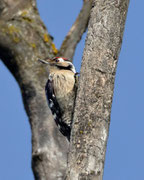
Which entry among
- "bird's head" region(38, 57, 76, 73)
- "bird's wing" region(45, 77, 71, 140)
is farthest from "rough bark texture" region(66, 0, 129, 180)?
"bird's head" region(38, 57, 76, 73)

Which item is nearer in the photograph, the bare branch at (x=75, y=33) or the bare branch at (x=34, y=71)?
the bare branch at (x=34, y=71)

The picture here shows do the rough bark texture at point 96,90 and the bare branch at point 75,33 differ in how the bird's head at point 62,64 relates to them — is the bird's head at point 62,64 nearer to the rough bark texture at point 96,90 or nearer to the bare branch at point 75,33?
the bare branch at point 75,33

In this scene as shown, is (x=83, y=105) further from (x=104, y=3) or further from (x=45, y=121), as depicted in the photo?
(x=45, y=121)

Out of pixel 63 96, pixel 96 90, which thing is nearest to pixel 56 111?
pixel 63 96

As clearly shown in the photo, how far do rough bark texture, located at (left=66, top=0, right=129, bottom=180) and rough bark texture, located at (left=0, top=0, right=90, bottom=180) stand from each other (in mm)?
2303

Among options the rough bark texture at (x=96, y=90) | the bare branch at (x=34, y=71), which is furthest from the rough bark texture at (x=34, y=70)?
the rough bark texture at (x=96, y=90)

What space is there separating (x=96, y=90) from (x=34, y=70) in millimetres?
2998

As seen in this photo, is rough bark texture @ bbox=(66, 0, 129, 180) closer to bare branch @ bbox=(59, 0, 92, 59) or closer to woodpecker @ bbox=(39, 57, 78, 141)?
woodpecker @ bbox=(39, 57, 78, 141)

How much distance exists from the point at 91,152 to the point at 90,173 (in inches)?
5.0

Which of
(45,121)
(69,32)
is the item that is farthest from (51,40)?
(45,121)

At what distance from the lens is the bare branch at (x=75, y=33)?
5934 mm

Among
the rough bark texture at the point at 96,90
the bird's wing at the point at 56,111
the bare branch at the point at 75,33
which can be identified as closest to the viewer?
the rough bark texture at the point at 96,90

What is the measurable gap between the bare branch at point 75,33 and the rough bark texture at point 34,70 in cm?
3

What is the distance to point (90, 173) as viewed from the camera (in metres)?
2.36
